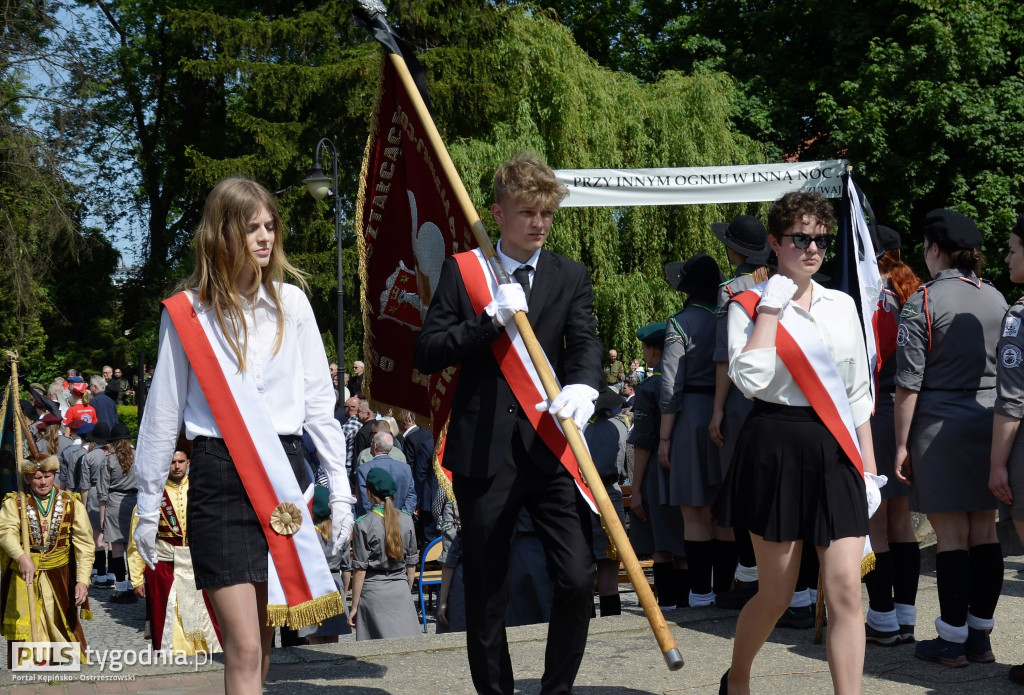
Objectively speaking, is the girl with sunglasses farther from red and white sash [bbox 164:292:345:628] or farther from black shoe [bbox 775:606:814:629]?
black shoe [bbox 775:606:814:629]

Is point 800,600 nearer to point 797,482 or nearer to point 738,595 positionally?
point 738,595

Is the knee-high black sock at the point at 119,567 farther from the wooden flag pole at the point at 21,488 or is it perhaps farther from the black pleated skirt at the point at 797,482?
the black pleated skirt at the point at 797,482

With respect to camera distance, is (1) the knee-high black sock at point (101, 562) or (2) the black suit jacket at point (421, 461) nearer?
(2) the black suit jacket at point (421, 461)

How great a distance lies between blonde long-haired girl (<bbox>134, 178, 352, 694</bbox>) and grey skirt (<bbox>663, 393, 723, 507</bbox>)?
127 inches

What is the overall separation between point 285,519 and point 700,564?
3608mm

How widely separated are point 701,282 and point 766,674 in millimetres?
2542

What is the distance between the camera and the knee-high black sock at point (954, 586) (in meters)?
5.03

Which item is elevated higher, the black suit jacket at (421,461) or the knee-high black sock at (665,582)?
the black suit jacket at (421,461)

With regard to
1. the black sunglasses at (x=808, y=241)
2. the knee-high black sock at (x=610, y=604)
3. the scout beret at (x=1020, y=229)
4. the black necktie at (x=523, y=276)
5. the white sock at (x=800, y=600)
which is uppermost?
the scout beret at (x=1020, y=229)

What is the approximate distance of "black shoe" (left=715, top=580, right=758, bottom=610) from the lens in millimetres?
6309

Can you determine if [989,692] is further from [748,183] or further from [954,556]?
[748,183]

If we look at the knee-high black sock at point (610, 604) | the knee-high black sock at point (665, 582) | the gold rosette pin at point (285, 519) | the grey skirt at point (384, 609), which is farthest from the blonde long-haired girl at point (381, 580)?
the gold rosette pin at point (285, 519)

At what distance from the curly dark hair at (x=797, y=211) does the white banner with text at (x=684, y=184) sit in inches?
142

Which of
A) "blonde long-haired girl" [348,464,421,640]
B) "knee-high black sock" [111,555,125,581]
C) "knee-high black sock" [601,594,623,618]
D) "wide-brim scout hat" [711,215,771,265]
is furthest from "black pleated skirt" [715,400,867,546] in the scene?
"knee-high black sock" [111,555,125,581]
